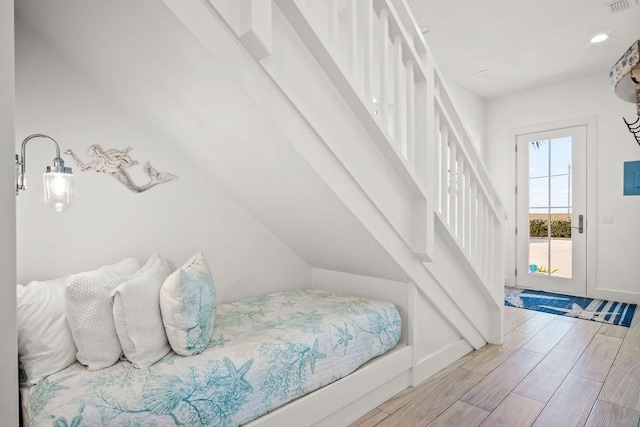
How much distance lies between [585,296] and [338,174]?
430cm

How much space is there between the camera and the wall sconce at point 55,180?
55.1 inches

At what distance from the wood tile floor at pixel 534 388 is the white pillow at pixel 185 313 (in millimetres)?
961

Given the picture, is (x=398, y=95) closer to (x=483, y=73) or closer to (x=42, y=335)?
(x=42, y=335)

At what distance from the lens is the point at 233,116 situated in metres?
1.42

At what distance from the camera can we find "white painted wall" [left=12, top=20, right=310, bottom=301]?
63.9 inches

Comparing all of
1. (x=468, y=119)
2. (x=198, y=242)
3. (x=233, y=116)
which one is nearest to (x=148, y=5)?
(x=233, y=116)

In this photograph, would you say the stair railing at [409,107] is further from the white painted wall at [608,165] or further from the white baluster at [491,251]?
the white painted wall at [608,165]

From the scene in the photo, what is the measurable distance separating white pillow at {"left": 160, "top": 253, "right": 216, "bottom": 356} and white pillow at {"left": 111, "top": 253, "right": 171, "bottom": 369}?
0.11 feet

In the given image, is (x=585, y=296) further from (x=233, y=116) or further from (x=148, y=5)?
(x=148, y=5)

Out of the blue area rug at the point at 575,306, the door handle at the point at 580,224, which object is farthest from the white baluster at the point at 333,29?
the door handle at the point at 580,224

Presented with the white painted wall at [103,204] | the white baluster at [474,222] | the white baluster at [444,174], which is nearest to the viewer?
the white painted wall at [103,204]

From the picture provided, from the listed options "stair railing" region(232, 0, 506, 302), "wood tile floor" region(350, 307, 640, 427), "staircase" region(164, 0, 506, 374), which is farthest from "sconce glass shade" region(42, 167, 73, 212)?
"wood tile floor" region(350, 307, 640, 427)

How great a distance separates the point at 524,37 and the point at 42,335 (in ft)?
13.8

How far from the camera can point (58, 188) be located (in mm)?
1455
